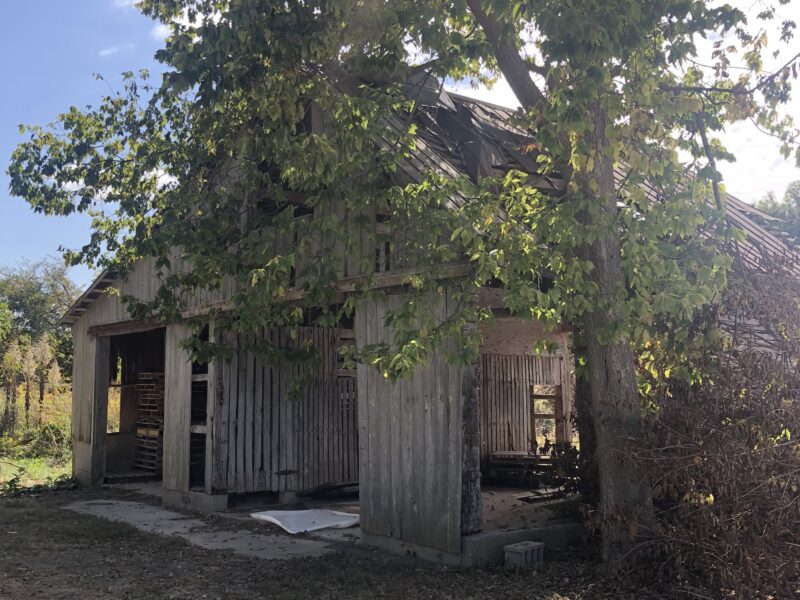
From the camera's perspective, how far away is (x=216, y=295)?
40.1 ft

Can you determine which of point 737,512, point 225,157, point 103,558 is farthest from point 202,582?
point 225,157

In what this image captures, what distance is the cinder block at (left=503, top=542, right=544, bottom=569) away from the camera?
760 cm

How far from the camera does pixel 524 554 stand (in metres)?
7.61

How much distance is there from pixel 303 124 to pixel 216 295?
10.3ft

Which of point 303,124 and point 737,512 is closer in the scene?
point 737,512

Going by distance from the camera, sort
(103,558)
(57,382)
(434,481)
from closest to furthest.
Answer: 1. (434,481)
2. (103,558)
3. (57,382)

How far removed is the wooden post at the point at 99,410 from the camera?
15807mm

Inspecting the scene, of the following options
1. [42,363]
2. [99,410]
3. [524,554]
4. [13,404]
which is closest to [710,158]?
[524,554]

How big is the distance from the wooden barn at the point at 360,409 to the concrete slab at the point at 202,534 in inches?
21.8

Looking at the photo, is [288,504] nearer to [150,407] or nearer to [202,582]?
[202,582]

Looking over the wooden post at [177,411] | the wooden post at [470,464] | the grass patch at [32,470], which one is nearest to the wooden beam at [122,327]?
the wooden post at [177,411]

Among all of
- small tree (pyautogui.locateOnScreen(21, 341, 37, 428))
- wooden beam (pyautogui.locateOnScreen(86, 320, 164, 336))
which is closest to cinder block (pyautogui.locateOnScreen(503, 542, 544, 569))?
wooden beam (pyautogui.locateOnScreen(86, 320, 164, 336))

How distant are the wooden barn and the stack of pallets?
0.15 ft

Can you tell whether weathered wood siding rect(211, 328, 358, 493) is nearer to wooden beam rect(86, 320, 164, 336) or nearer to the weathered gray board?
the weathered gray board
